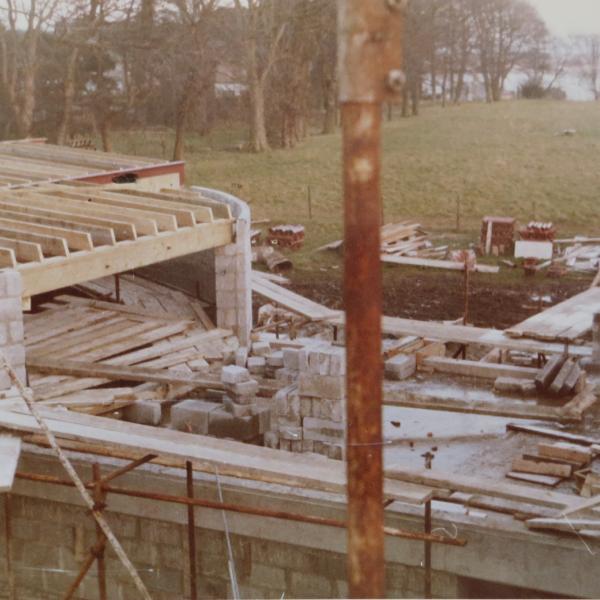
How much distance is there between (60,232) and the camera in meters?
13.7

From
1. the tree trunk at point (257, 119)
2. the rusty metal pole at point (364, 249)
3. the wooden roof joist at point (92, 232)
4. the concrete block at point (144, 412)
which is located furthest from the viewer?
the tree trunk at point (257, 119)

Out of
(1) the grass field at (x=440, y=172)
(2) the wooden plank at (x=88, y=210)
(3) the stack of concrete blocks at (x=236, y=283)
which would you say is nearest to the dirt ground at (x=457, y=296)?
(1) the grass field at (x=440, y=172)

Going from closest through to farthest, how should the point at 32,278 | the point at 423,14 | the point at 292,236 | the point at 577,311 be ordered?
the point at 32,278, the point at 577,311, the point at 292,236, the point at 423,14

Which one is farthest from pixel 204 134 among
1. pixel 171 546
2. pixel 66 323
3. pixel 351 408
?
pixel 351 408

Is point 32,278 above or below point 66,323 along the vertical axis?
above

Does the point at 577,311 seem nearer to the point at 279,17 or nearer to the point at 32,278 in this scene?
the point at 32,278

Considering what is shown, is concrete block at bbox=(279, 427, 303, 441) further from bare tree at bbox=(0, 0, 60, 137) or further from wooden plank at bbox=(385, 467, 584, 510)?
bare tree at bbox=(0, 0, 60, 137)

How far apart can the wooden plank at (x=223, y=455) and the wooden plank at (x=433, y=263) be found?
17.6 metres

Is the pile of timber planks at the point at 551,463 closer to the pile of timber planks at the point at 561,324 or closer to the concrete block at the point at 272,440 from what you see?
the concrete block at the point at 272,440

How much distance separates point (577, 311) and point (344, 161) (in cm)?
1248

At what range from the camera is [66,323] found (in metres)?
16.3

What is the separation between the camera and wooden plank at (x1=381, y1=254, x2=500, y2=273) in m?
26.6

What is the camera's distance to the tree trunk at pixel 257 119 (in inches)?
1799

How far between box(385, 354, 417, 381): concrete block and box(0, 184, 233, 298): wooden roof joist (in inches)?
121
